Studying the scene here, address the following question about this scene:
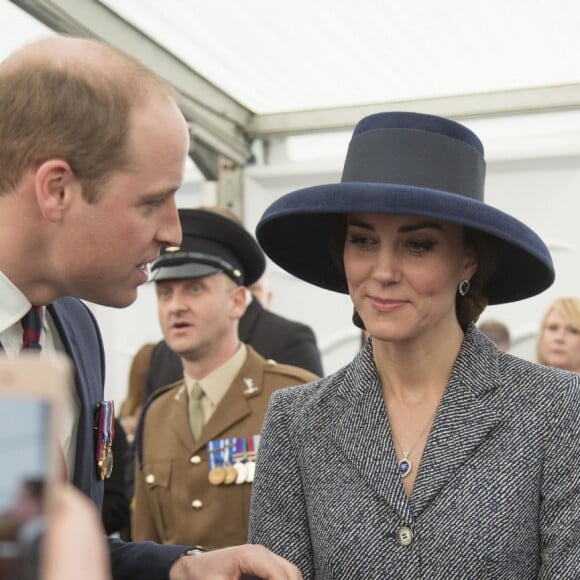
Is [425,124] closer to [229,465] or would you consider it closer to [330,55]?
[229,465]

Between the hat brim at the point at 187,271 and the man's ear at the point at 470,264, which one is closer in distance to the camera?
the man's ear at the point at 470,264

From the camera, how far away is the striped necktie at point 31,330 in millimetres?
1454

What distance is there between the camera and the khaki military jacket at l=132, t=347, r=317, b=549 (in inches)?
118

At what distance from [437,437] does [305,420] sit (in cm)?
30

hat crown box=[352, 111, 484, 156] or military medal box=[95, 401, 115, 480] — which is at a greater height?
hat crown box=[352, 111, 484, 156]

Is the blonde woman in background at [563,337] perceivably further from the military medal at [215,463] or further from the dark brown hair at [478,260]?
the dark brown hair at [478,260]

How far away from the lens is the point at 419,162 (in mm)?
1984

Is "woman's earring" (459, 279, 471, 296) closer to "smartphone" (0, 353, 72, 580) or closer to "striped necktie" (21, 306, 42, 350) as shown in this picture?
"striped necktie" (21, 306, 42, 350)

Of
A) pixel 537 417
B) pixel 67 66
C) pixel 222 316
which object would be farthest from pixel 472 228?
pixel 222 316

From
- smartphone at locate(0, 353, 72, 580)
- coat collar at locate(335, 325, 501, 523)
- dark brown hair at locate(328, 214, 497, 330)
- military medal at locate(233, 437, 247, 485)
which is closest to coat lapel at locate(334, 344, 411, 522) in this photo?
coat collar at locate(335, 325, 501, 523)

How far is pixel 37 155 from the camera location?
136 cm

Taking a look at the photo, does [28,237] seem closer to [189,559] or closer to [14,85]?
[14,85]

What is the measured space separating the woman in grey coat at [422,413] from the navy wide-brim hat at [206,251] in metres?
1.18

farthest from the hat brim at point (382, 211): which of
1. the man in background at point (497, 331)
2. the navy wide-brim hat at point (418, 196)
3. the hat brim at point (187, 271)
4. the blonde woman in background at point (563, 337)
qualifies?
the man in background at point (497, 331)
